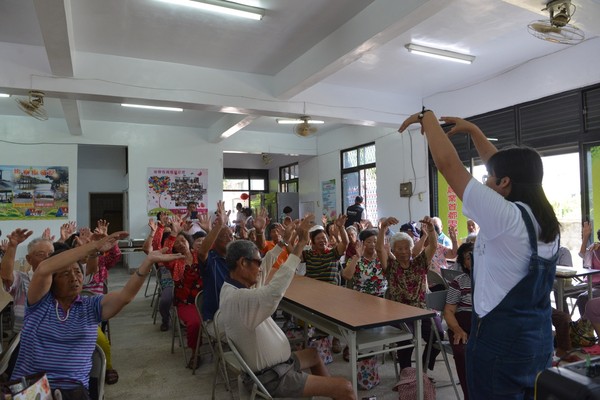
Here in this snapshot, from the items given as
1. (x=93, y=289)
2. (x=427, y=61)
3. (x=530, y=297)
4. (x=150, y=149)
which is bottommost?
(x=93, y=289)

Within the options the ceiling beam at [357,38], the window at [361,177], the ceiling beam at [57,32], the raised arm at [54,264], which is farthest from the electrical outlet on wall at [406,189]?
the raised arm at [54,264]

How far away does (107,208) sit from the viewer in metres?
11.3

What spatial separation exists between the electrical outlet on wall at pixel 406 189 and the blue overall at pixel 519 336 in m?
6.61

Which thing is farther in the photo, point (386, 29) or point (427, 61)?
point (427, 61)

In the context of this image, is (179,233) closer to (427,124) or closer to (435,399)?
(435,399)

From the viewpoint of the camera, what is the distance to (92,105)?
748cm

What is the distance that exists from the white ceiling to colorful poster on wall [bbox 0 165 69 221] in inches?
87.1

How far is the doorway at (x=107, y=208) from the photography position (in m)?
11.1

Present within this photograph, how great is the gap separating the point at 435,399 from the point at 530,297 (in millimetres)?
1906

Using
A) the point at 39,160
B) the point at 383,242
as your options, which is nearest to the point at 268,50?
the point at 383,242

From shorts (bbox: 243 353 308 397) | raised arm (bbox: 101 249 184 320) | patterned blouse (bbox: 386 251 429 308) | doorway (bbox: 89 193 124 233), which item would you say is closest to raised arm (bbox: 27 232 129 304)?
raised arm (bbox: 101 249 184 320)

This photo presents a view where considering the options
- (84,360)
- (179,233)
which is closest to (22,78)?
(179,233)

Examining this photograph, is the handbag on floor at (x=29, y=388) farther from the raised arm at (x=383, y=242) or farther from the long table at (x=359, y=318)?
the raised arm at (x=383, y=242)

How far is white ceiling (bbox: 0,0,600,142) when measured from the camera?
3.89 meters
